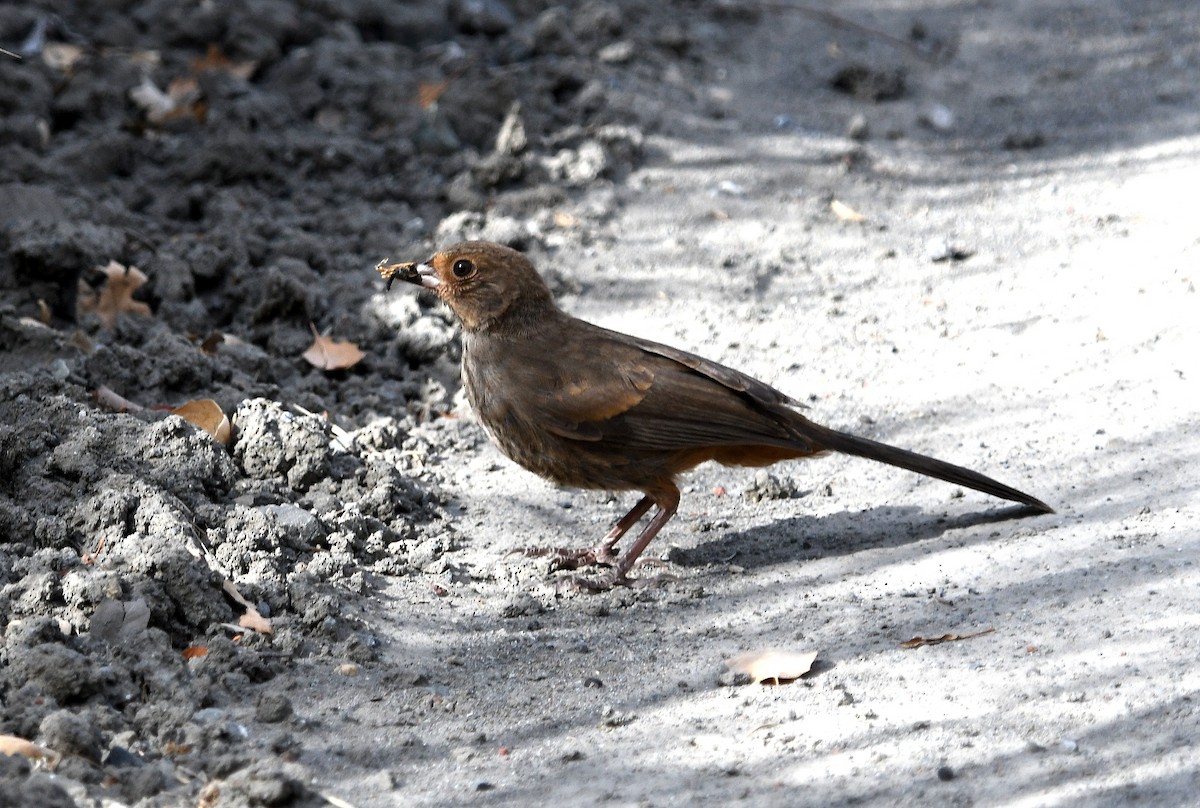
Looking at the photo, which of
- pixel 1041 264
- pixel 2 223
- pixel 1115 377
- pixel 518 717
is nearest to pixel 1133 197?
pixel 1041 264

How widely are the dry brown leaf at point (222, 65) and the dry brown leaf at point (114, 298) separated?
2.54 metres

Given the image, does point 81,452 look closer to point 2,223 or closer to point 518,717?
point 518,717

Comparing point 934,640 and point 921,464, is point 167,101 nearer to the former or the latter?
point 921,464

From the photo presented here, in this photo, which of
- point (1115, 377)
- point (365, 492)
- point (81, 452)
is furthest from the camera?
point (1115, 377)

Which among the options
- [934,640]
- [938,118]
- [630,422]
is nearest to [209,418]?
[630,422]

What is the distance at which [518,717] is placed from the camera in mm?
3941

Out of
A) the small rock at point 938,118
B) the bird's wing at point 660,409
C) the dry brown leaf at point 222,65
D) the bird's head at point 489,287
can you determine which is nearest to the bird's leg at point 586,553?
the bird's wing at point 660,409

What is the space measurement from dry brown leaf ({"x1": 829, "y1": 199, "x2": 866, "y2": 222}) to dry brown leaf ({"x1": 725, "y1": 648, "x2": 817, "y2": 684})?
3.98 meters

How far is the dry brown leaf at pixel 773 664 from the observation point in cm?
406

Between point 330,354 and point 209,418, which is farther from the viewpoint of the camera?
A: point 330,354

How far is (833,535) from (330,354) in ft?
8.07

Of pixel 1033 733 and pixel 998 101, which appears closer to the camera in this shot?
pixel 1033 733

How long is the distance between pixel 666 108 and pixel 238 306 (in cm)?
321

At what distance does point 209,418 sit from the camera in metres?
5.28
